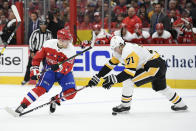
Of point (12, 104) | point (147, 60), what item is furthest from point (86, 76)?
point (147, 60)

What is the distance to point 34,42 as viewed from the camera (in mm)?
7848

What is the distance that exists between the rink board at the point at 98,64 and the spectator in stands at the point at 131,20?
73 cm

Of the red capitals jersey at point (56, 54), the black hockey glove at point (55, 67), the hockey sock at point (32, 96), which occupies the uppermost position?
the red capitals jersey at point (56, 54)

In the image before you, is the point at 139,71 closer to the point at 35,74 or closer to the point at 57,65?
the point at 57,65

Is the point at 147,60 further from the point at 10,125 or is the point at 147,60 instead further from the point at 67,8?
the point at 67,8

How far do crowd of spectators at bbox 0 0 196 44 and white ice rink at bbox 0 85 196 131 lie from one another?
2.02 meters

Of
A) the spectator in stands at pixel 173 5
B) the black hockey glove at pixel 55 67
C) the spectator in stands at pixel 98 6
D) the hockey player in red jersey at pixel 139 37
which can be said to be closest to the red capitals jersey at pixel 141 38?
the hockey player in red jersey at pixel 139 37

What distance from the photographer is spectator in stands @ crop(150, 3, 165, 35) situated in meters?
7.84

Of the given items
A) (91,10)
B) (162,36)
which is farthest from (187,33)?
(91,10)

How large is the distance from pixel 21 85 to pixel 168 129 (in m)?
4.84

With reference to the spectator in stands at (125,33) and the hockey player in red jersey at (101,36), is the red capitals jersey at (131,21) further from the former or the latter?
the hockey player in red jersey at (101,36)

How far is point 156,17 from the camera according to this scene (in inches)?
311

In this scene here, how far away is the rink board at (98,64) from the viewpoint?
23.6 feet

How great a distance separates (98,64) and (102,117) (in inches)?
130
